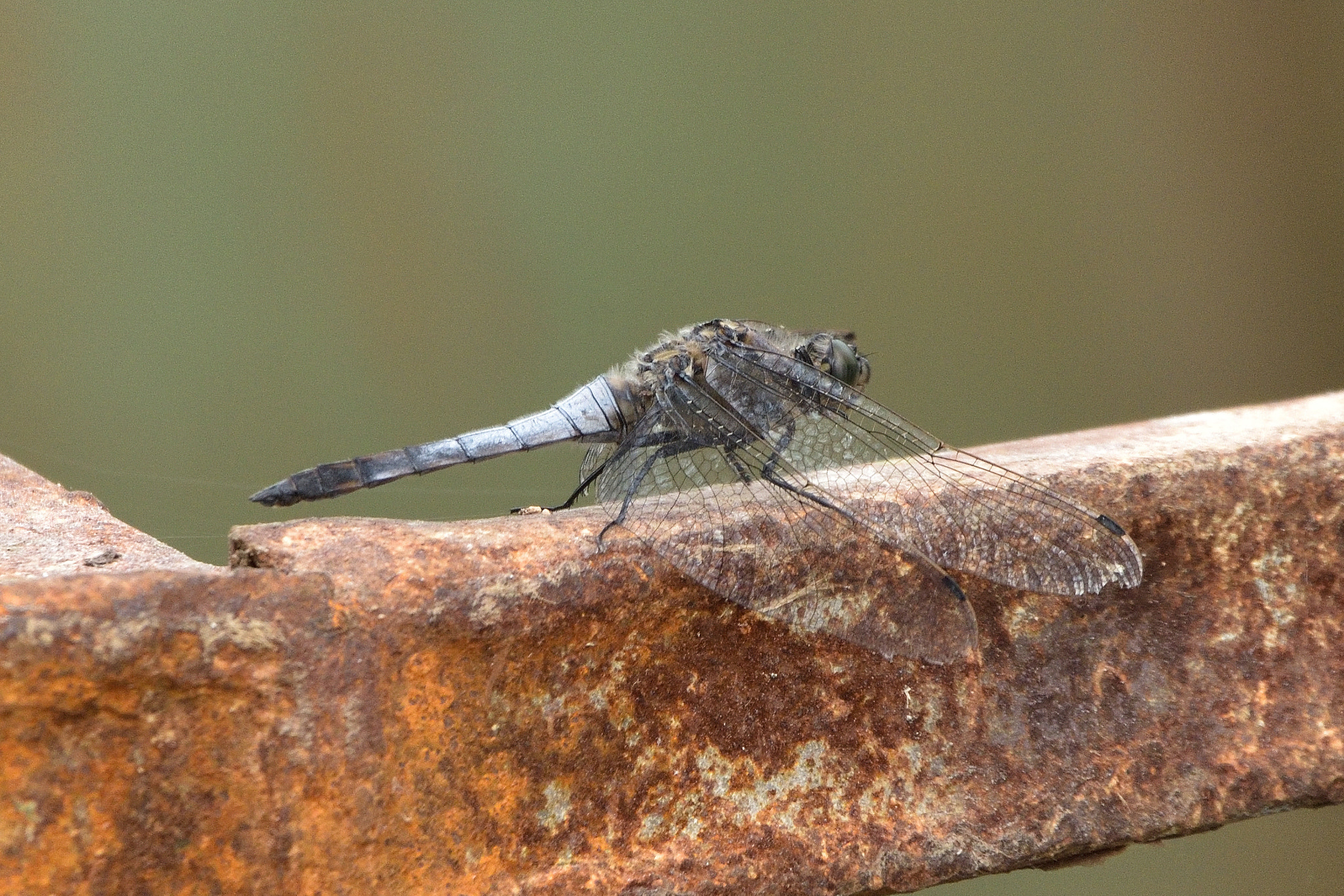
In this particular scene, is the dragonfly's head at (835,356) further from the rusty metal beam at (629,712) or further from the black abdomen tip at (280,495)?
the black abdomen tip at (280,495)

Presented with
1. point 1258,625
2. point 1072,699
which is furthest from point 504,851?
point 1258,625

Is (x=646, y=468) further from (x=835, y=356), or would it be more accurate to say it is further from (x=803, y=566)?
(x=835, y=356)

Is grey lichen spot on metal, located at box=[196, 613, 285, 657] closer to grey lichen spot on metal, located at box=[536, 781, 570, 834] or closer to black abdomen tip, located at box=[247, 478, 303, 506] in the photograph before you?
grey lichen spot on metal, located at box=[536, 781, 570, 834]

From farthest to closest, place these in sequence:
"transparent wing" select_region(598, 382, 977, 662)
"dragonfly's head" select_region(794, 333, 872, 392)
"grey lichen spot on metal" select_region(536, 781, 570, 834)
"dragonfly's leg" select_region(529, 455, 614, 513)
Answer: "dragonfly's head" select_region(794, 333, 872, 392), "dragonfly's leg" select_region(529, 455, 614, 513), "transparent wing" select_region(598, 382, 977, 662), "grey lichen spot on metal" select_region(536, 781, 570, 834)

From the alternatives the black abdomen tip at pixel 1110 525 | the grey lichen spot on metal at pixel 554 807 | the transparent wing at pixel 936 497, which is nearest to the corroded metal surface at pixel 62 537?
the grey lichen spot on metal at pixel 554 807

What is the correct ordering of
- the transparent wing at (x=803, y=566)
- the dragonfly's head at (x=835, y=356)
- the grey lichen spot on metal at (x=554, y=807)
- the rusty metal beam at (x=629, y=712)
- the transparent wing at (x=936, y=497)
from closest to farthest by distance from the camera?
1. the rusty metal beam at (x=629, y=712)
2. the grey lichen spot on metal at (x=554, y=807)
3. the transparent wing at (x=803, y=566)
4. the transparent wing at (x=936, y=497)
5. the dragonfly's head at (x=835, y=356)

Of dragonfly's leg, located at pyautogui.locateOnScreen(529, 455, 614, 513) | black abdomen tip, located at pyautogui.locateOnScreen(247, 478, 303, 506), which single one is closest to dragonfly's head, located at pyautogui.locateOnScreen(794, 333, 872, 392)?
dragonfly's leg, located at pyautogui.locateOnScreen(529, 455, 614, 513)
